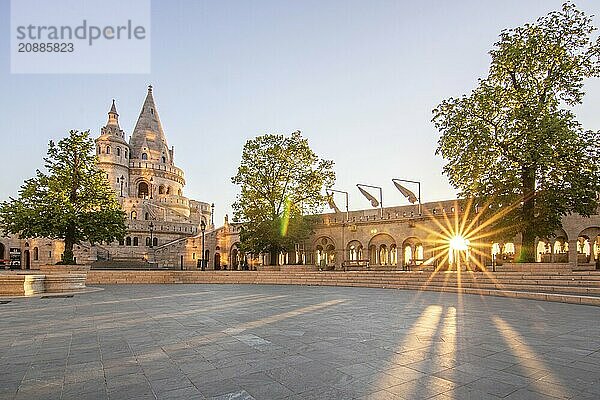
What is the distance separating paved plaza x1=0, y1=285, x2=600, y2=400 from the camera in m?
4.79

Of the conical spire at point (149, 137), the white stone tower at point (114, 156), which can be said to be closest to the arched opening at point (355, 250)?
the white stone tower at point (114, 156)

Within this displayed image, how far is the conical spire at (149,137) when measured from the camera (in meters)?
81.9

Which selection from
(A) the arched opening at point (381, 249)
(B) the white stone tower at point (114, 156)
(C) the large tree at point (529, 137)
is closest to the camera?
(C) the large tree at point (529, 137)

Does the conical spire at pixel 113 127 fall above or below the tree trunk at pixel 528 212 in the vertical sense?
above

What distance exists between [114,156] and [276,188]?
177 ft

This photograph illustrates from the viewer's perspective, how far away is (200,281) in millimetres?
28531

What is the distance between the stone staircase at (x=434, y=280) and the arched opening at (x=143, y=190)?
2207 inches

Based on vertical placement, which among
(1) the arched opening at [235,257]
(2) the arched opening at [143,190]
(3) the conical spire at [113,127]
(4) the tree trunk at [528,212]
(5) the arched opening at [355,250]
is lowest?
(1) the arched opening at [235,257]

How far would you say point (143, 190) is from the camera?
265 feet

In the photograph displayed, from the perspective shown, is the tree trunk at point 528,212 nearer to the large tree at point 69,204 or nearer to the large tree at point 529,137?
the large tree at point 529,137

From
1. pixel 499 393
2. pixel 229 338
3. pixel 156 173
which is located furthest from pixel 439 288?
pixel 156 173

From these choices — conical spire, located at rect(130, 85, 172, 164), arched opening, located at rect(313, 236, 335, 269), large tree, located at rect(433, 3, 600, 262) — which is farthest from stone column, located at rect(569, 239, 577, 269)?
conical spire, located at rect(130, 85, 172, 164)

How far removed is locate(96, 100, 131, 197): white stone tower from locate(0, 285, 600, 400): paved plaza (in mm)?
68636

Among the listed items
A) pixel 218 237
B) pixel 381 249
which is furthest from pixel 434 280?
pixel 218 237
